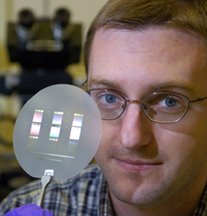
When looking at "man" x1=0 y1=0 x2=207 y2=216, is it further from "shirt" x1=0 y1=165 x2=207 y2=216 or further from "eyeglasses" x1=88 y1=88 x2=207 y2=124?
"shirt" x1=0 y1=165 x2=207 y2=216

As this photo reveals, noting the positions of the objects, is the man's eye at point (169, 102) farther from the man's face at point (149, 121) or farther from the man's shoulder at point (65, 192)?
the man's shoulder at point (65, 192)

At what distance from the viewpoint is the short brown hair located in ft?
2.90

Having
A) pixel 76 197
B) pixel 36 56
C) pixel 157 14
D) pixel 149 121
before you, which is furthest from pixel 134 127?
pixel 36 56

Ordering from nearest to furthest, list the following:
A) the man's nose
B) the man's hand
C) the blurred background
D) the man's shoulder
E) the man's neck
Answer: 1. the man's hand
2. the man's nose
3. the man's neck
4. the man's shoulder
5. the blurred background

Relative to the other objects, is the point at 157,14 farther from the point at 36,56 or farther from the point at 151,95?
the point at 36,56

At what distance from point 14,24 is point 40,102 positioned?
1.26 m

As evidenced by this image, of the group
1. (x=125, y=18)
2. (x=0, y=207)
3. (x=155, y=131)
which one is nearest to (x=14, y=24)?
(x=0, y=207)

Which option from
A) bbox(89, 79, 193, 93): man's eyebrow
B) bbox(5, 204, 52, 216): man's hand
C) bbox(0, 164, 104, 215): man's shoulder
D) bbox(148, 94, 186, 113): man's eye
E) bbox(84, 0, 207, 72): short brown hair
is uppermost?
bbox(84, 0, 207, 72): short brown hair

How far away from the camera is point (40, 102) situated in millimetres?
744

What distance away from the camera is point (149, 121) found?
85 cm

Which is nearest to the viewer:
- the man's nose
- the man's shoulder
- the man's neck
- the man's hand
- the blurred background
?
the man's hand

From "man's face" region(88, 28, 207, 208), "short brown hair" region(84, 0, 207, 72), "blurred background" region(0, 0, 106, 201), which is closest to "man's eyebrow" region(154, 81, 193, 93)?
"man's face" region(88, 28, 207, 208)

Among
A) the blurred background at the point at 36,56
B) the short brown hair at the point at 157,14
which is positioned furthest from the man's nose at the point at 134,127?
the blurred background at the point at 36,56

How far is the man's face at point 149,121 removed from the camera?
849mm
